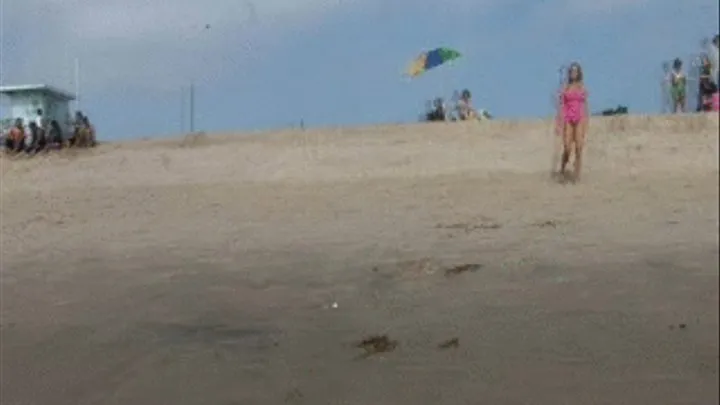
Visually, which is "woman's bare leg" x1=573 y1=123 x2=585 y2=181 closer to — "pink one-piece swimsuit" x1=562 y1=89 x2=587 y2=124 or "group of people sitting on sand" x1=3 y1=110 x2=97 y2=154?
"pink one-piece swimsuit" x1=562 y1=89 x2=587 y2=124

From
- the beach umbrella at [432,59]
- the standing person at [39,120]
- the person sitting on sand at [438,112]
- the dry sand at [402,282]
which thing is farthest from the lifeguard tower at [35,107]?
the beach umbrella at [432,59]

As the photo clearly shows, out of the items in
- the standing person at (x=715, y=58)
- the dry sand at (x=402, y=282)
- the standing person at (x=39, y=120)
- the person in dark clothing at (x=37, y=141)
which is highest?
the standing person at (x=715, y=58)

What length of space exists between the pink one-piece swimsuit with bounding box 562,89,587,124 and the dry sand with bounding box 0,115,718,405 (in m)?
0.15

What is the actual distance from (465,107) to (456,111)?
266 millimetres

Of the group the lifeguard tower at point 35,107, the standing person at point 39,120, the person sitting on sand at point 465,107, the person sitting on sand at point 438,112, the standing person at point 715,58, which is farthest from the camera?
the standing person at point 39,120

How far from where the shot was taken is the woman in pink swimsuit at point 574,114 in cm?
126

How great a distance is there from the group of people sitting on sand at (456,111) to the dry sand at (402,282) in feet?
0.28

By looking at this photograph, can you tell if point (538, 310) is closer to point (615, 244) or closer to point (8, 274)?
point (615, 244)

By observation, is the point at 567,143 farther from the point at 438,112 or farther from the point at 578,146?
the point at 438,112

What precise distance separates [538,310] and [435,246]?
426 mm

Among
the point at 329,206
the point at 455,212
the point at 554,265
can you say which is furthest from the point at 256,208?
the point at 554,265

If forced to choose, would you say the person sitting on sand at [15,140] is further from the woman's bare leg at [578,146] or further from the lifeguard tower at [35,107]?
the woman's bare leg at [578,146]

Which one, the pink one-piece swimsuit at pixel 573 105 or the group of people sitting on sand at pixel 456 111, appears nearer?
the pink one-piece swimsuit at pixel 573 105

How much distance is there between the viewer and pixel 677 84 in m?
1.31
